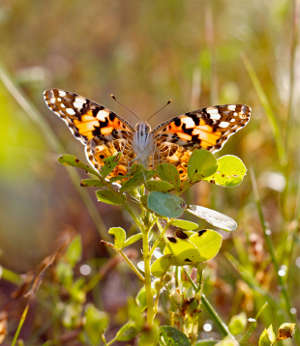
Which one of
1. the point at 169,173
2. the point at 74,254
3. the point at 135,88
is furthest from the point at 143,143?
the point at 135,88

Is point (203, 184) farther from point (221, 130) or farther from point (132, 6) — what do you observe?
point (132, 6)

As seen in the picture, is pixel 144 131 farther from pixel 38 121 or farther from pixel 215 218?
pixel 215 218

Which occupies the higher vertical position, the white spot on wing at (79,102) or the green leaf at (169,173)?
the white spot on wing at (79,102)

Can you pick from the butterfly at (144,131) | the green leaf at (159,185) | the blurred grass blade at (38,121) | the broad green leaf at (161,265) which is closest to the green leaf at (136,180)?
the green leaf at (159,185)

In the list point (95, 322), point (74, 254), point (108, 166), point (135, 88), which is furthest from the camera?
point (135, 88)

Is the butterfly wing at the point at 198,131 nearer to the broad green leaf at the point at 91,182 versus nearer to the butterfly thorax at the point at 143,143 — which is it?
the butterfly thorax at the point at 143,143
